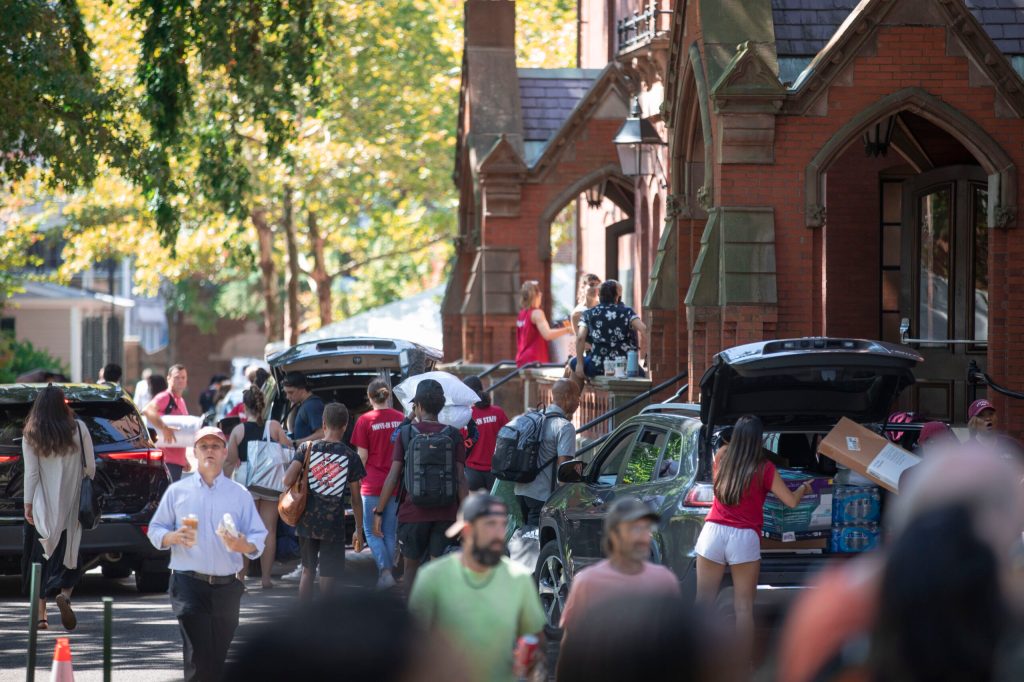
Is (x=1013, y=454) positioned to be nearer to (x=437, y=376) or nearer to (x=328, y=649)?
(x=437, y=376)

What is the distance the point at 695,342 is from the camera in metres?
15.0

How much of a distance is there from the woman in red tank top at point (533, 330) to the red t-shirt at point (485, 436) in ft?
12.9

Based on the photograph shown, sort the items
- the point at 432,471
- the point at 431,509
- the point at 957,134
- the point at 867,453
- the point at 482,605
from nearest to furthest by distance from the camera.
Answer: the point at 482,605 → the point at 867,453 → the point at 432,471 → the point at 431,509 → the point at 957,134

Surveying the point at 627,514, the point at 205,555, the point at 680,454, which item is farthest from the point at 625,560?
the point at 680,454

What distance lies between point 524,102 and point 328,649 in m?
22.6

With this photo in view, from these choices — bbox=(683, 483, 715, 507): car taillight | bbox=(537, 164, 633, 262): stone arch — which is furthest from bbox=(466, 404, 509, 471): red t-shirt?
bbox=(537, 164, 633, 262): stone arch

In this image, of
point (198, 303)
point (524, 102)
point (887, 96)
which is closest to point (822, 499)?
point (887, 96)

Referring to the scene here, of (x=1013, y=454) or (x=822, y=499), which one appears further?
(x=1013, y=454)

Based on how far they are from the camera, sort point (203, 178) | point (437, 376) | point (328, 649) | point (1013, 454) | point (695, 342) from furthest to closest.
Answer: point (203, 178) → point (695, 342) → point (437, 376) → point (1013, 454) → point (328, 649)

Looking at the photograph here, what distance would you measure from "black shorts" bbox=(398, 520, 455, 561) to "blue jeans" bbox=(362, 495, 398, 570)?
84 centimetres

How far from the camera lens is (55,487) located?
11422 millimetres

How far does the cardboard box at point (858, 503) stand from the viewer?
9.47m

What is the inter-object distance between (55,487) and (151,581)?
2491 mm

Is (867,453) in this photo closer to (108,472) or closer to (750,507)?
(750,507)
